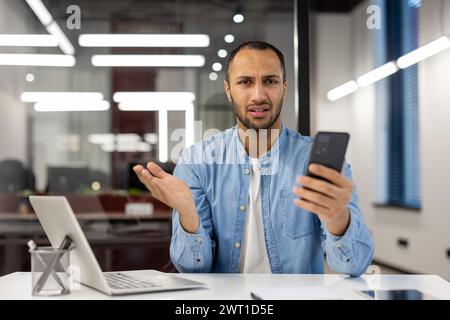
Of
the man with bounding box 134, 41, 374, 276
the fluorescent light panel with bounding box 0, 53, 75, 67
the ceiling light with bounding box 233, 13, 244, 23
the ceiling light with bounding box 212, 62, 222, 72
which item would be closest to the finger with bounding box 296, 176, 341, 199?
the man with bounding box 134, 41, 374, 276

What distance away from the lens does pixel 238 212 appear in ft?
5.83

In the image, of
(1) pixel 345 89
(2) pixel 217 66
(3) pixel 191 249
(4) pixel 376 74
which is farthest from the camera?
(4) pixel 376 74

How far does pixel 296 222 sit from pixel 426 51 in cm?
141

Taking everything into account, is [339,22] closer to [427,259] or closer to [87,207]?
[87,207]

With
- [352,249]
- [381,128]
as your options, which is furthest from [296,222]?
[381,128]

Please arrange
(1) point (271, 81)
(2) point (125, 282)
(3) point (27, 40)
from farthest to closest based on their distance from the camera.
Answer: (3) point (27, 40) < (1) point (271, 81) < (2) point (125, 282)

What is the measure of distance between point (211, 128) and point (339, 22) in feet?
2.54

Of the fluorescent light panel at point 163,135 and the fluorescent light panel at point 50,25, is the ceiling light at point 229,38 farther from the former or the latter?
the fluorescent light panel at point 50,25

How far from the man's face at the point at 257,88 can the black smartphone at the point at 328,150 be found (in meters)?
0.60

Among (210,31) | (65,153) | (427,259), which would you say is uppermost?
(210,31)

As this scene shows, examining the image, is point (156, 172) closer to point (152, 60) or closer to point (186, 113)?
point (186, 113)

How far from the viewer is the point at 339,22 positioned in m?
2.36

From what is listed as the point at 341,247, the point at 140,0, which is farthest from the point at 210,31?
the point at 341,247
